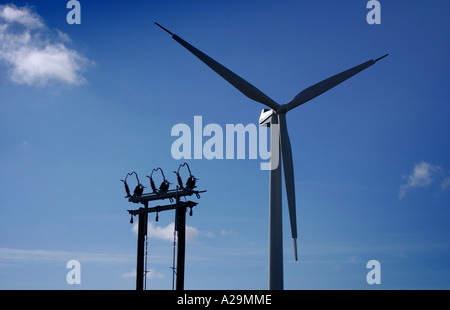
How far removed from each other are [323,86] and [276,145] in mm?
7013

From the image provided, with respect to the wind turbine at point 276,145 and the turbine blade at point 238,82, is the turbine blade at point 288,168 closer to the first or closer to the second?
the wind turbine at point 276,145

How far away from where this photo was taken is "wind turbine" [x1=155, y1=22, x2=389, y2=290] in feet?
144

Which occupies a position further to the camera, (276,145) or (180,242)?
(180,242)

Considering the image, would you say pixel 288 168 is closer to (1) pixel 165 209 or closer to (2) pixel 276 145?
(2) pixel 276 145

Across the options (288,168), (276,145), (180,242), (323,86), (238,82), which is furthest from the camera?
(180,242)

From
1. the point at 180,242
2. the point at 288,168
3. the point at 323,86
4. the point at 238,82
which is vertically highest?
the point at 323,86

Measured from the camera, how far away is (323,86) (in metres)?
49.4

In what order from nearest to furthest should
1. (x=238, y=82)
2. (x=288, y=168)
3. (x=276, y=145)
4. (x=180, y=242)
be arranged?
(x=276, y=145) < (x=288, y=168) < (x=238, y=82) < (x=180, y=242)

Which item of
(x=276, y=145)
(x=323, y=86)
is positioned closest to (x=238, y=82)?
(x=276, y=145)

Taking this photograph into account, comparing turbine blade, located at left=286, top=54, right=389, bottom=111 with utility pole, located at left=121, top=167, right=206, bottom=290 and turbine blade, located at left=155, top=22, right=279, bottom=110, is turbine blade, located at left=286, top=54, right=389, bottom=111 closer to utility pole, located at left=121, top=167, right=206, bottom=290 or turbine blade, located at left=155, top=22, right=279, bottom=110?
turbine blade, located at left=155, top=22, right=279, bottom=110

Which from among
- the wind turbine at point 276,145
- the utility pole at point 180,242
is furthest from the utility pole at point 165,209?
the wind turbine at point 276,145
